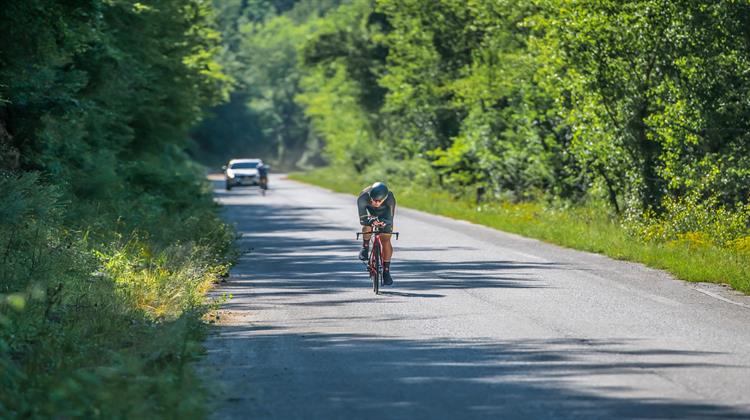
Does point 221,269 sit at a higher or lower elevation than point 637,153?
lower

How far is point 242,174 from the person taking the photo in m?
70.2

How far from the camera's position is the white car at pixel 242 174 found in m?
69.9

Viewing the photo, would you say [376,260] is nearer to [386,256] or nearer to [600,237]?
[386,256]

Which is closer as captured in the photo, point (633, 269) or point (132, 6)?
point (633, 269)

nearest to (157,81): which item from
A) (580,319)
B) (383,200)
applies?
(383,200)

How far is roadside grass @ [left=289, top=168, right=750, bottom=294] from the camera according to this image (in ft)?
61.8

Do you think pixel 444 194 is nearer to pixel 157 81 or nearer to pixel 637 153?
pixel 157 81

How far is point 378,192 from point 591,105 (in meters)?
12.0

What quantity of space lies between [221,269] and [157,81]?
20.3 m

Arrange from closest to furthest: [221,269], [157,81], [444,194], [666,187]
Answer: [221,269] < [666,187] < [157,81] < [444,194]

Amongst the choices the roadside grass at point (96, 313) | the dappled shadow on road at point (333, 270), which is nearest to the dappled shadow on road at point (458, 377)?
the roadside grass at point (96, 313)

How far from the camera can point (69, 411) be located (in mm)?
7902

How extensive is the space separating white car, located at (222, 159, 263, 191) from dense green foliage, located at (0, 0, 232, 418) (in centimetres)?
2932

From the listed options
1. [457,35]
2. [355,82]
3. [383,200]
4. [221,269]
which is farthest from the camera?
[355,82]
